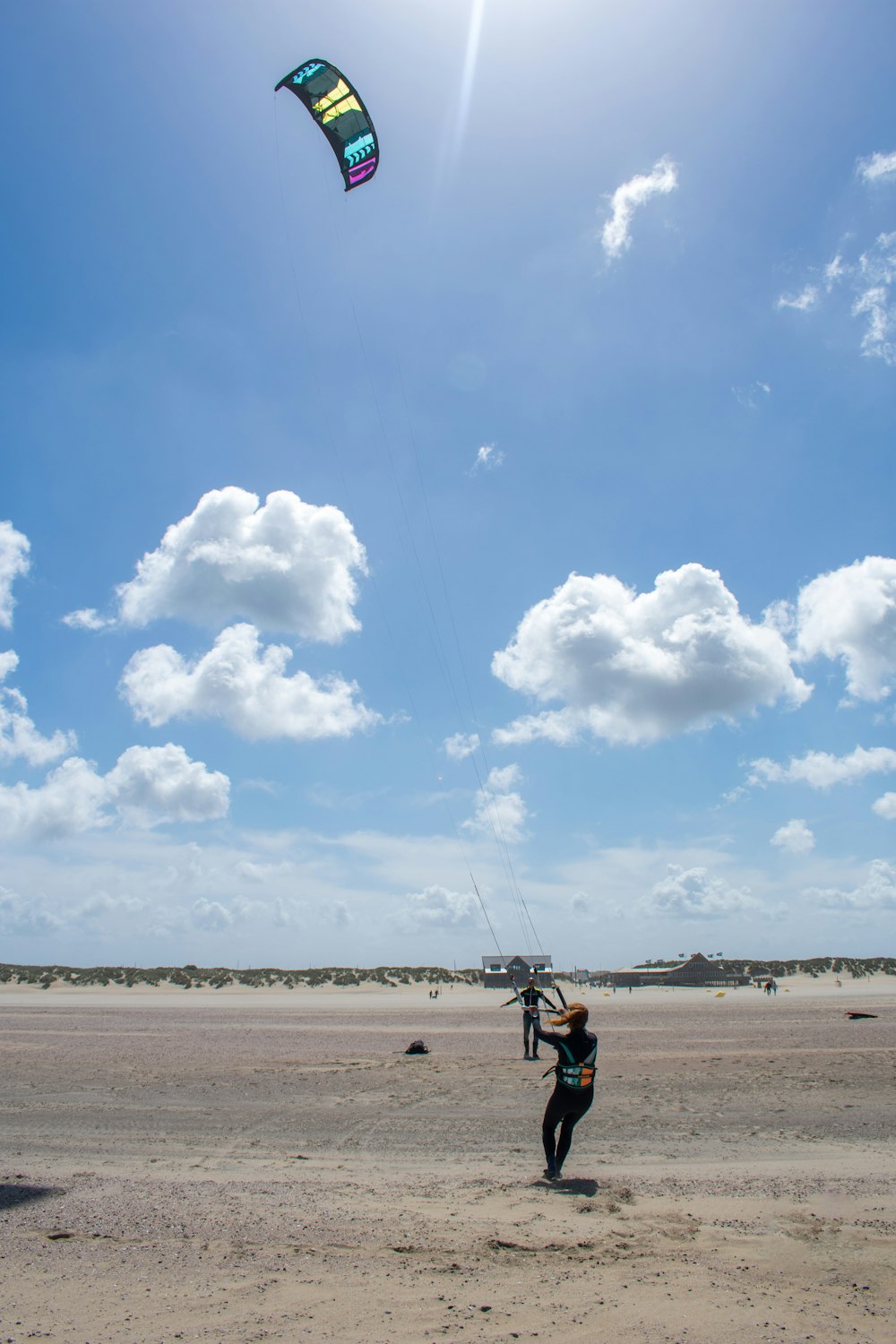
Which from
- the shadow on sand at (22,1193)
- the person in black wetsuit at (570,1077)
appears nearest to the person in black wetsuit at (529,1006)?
the person in black wetsuit at (570,1077)

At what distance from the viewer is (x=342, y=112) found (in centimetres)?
1634

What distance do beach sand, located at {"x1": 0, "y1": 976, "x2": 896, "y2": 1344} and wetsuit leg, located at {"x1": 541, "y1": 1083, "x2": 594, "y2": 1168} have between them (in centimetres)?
27

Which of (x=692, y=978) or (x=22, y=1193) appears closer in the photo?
(x=22, y=1193)

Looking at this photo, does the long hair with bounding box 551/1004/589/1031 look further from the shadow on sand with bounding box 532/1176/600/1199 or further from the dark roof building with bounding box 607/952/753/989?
the dark roof building with bounding box 607/952/753/989

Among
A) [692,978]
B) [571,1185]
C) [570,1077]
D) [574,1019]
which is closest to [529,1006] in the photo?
[571,1185]

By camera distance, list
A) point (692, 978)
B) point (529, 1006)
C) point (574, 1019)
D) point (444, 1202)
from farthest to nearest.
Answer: point (692, 978) → point (529, 1006) → point (574, 1019) → point (444, 1202)

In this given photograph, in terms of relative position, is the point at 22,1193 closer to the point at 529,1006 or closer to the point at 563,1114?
the point at 563,1114

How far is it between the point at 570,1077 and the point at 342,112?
18.2m

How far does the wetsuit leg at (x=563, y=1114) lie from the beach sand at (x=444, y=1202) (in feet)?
0.88

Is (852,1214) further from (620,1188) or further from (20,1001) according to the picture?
(20,1001)

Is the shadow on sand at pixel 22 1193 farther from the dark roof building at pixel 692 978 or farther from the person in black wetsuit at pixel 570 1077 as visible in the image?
the dark roof building at pixel 692 978

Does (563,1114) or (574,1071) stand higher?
(574,1071)

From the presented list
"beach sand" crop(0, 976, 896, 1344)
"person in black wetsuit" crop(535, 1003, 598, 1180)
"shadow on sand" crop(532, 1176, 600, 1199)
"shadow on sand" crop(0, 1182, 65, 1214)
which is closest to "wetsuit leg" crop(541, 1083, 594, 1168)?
"person in black wetsuit" crop(535, 1003, 598, 1180)

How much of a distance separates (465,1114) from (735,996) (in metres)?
29.9
